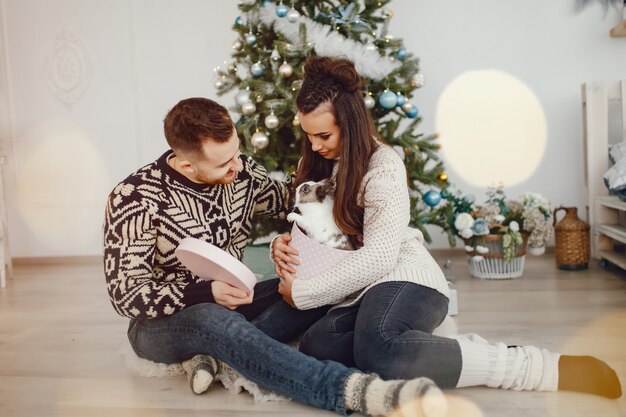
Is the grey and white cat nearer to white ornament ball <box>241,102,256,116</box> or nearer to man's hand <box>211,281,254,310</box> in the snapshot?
man's hand <box>211,281,254,310</box>

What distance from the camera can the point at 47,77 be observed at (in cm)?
372

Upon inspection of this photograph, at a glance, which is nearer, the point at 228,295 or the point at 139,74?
the point at 228,295

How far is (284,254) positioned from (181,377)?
43cm

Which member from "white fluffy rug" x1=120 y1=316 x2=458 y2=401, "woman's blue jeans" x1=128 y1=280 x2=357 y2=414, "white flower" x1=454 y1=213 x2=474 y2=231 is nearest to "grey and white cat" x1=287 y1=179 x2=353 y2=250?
"woman's blue jeans" x1=128 y1=280 x2=357 y2=414

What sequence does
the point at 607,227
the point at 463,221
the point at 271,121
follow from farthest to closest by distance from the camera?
the point at 607,227 → the point at 463,221 → the point at 271,121

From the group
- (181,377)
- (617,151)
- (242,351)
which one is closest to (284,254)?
(242,351)

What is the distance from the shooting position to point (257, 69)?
2500mm

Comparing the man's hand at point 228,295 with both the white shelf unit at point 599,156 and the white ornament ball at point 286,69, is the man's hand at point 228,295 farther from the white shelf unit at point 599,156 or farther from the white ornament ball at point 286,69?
the white shelf unit at point 599,156

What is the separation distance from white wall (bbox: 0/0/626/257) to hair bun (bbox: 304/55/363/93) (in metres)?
1.84

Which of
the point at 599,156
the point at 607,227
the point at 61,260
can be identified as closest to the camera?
the point at 607,227

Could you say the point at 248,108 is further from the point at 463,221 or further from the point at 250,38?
the point at 463,221

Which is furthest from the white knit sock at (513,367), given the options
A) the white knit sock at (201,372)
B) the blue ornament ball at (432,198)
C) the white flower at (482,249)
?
the white flower at (482,249)

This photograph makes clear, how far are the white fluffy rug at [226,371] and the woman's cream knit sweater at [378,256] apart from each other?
20 centimetres

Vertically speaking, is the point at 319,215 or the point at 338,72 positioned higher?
the point at 338,72
